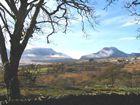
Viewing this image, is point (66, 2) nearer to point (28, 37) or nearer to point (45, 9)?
point (45, 9)

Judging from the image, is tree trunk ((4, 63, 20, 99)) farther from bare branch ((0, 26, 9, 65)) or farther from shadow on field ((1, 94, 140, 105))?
shadow on field ((1, 94, 140, 105))

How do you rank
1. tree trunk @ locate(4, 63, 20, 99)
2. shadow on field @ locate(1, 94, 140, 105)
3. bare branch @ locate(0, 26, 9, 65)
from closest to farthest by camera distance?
shadow on field @ locate(1, 94, 140, 105) → tree trunk @ locate(4, 63, 20, 99) → bare branch @ locate(0, 26, 9, 65)

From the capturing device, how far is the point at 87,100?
109 feet

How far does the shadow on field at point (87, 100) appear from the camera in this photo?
95.8 feet

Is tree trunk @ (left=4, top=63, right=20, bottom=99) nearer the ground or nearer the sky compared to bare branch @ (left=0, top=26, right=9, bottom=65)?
nearer the ground

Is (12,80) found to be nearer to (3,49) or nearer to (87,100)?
(3,49)

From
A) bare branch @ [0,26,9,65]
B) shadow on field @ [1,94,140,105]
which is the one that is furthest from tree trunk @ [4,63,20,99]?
shadow on field @ [1,94,140,105]

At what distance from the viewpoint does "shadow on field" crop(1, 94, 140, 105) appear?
29.2 metres

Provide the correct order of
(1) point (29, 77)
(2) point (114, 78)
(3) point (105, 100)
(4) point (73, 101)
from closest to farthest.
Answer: (4) point (73, 101) < (3) point (105, 100) < (1) point (29, 77) < (2) point (114, 78)

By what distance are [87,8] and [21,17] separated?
17.4ft

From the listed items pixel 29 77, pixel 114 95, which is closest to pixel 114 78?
pixel 29 77

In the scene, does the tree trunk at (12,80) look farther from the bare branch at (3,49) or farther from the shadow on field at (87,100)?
the shadow on field at (87,100)

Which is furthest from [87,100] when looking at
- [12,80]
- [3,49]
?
[3,49]

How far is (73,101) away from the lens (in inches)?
1275
